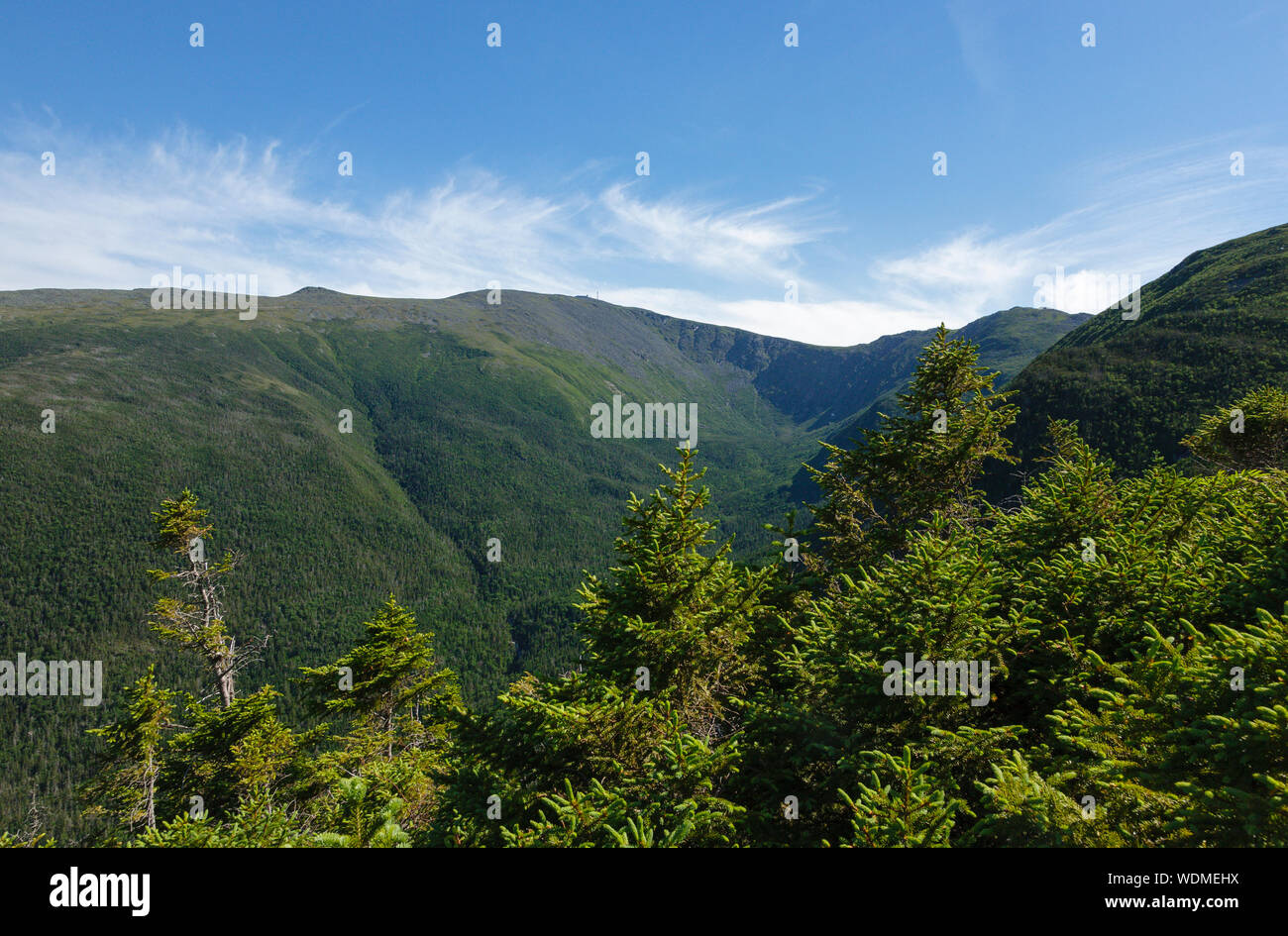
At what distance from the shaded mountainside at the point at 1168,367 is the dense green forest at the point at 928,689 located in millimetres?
90254

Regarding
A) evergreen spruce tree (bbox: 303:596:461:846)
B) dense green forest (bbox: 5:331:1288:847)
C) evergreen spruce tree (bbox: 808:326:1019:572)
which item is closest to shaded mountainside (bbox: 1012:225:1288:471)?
evergreen spruce tree (bbox: 808:326:1019:572)

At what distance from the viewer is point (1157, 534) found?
35.0 ft

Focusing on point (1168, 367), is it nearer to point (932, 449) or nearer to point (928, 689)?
point (932, 449)

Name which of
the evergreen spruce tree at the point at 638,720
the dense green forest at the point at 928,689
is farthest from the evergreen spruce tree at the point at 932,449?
the evergreen spruce tree at the point at 638,720

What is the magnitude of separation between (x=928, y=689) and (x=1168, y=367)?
147 meters

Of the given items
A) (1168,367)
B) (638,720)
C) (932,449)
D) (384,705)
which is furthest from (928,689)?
(1168,367)

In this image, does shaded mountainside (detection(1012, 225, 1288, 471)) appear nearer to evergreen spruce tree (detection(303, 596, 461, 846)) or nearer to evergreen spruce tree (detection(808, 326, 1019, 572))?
evergreen spruce tree (detection(808, 326, 1019, 572))

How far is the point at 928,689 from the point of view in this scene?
26.1 ft

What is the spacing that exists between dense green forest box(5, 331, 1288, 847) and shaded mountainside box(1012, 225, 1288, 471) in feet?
296

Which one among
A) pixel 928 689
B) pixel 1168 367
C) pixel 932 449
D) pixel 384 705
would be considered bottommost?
pixel 384 705

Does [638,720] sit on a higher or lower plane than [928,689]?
lower

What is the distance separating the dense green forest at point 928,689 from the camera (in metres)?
5.90

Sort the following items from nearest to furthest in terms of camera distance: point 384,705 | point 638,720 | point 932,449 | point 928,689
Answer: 1. point 928,689
2. point 638,720
3. point 932,449
4. point 384,705
